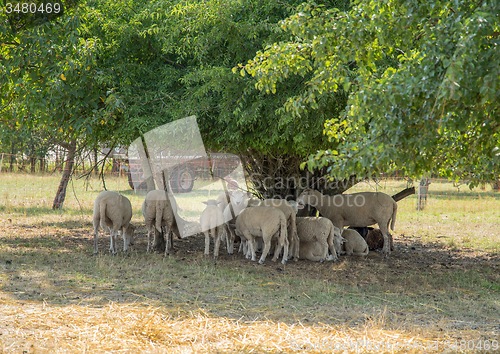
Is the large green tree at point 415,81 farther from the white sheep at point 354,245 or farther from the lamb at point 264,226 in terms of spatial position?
the white sheep at point 354,245

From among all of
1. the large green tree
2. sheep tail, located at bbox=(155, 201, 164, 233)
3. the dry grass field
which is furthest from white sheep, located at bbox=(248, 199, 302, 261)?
the large green tree

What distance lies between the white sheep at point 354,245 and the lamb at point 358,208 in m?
0.51

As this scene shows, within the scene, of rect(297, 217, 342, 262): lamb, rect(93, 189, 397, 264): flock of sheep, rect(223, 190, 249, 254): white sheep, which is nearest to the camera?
rect(93, 189, 397, 264): flock of sheep

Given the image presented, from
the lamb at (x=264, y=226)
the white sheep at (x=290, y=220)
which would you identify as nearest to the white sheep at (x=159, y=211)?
the lamb at (x=264, y=226)

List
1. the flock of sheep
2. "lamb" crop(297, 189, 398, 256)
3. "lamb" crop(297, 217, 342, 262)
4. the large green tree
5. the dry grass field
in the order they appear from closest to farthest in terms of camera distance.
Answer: the large green tree
the dry grass field
the flock of sheep
"lamb" crop(297, 217, 342, 262)
"lamb" crop(297, 189, 398, 256)

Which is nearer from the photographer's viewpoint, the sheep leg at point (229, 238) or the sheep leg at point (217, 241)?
the sheep leg at point (217, 241)

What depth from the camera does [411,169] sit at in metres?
6.23

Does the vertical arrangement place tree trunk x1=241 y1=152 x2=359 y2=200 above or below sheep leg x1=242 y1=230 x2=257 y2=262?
above

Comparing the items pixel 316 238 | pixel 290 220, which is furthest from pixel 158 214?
pixel 316 238

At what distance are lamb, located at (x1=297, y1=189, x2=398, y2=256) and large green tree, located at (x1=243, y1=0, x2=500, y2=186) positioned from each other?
17.2 ft

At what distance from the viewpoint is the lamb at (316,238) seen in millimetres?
11625

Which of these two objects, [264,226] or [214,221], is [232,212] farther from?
[264,226]

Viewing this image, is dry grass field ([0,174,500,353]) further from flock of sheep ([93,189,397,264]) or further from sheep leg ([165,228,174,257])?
flock of sheep ([93,189,397,264])

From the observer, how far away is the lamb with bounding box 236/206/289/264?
11.1 meters
